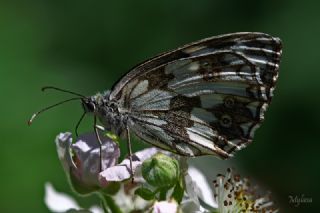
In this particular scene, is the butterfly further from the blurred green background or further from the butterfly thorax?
the blurred green background

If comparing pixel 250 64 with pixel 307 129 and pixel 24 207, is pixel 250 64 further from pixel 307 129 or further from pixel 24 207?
pixel 307 129

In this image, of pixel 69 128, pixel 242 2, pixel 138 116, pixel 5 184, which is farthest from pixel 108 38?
pixel 138 116

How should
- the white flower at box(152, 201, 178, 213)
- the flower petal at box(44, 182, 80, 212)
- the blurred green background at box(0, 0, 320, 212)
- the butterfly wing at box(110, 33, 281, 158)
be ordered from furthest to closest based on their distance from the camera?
the blurred green background at box(0, 0, 320, 212) < the flower petal at box(44, 182, 80, 212) < the butterfly wing at box(110, 33, 281, 158) < the white flower at box(152, 201, 178, 213)

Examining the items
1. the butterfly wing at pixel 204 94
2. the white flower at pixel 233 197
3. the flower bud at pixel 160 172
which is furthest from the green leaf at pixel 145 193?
the white flower at pixel 233 197

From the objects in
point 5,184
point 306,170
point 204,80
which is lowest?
point 306,170

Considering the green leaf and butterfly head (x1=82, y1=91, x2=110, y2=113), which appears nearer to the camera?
the green leaf

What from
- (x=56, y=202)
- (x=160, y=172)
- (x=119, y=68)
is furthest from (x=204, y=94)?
(x=119, y=68)

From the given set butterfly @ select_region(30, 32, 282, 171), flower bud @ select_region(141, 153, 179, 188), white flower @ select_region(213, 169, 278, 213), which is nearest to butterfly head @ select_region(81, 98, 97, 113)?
butterfly @ select_region(30, 32, 282, 171)

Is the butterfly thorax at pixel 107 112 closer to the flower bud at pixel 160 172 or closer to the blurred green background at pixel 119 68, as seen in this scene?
the flower bud at pixel 160 172
